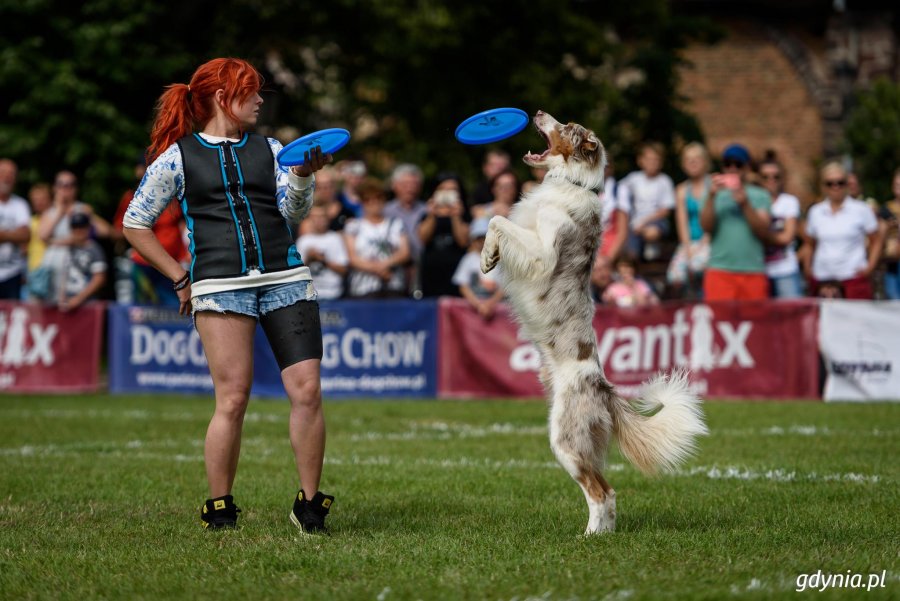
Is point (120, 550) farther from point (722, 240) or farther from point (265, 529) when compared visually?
point (722, 240)

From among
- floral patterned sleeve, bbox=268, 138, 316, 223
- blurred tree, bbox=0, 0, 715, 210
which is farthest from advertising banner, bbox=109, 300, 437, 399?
floral patterned sleeve, bbox=268, 138, 316, 223

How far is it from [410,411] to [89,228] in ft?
18.2

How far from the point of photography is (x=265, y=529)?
263 inches

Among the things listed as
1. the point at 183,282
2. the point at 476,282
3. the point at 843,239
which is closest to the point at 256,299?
the point at 183,282

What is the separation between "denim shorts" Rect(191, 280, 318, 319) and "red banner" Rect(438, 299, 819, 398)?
23.7ft

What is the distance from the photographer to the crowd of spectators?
13688 millimetres

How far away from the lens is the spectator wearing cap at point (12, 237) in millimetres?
16094

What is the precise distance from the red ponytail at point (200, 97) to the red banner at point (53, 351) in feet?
30.9

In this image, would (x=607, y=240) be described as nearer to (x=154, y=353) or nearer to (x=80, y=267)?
(x=154, y=353)

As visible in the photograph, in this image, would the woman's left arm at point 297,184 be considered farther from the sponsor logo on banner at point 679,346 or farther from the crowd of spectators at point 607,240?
the sponsor logo on banner at point 679,346

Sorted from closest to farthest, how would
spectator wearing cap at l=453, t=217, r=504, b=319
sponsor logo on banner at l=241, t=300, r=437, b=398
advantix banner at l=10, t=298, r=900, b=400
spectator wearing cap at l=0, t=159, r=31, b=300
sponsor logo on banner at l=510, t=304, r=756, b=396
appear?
advantix banner at l=10, t=298, r=900, b=400 → sponsor logo on banner at l=510, t=304, r=756, b=396 → spectator wearing cap at l=453, t=217, r=504, b=319 → sponsor logo on banner at l=241, t=300, r=437, b=398 → spectator wearing cap at l=0, t=159, r=31, b=300

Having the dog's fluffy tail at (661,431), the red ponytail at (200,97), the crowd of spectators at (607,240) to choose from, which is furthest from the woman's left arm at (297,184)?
the crowd of spectators at (607,240)

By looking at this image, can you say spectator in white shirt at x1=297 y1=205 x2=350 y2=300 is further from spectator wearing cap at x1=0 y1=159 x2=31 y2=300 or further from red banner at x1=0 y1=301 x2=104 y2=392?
spectator wearing cap at x1=0 y1=159 x2=31 y2=300

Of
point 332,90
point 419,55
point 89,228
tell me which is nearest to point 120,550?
point 89,228
